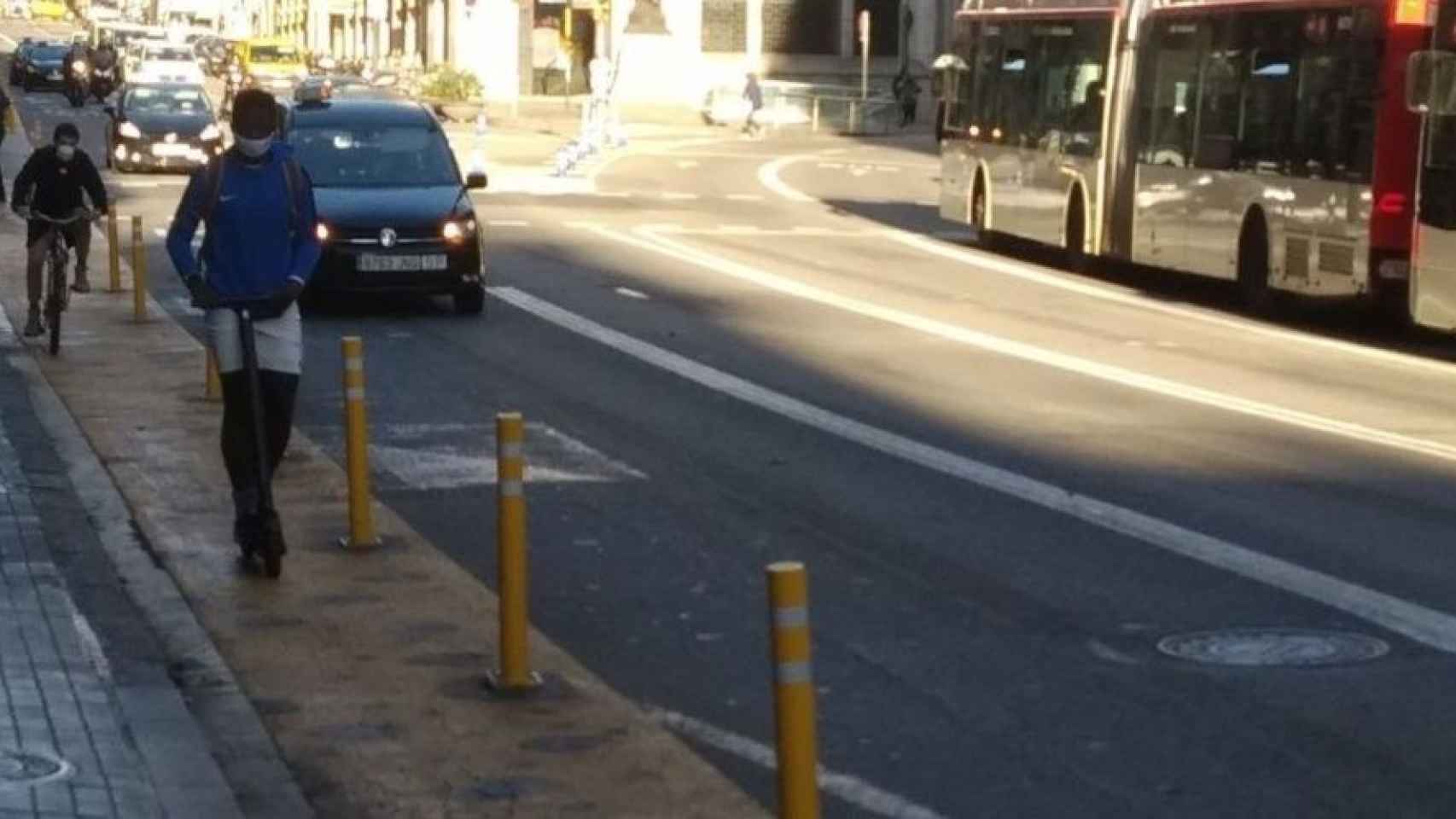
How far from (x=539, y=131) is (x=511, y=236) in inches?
1604

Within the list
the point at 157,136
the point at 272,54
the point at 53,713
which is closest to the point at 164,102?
the point at 157,136

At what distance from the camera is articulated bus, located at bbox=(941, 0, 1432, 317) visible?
2492cm

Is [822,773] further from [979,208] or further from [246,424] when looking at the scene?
[979,208]

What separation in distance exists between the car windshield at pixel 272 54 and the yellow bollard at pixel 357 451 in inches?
2763

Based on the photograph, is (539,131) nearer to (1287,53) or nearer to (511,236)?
(511,236)

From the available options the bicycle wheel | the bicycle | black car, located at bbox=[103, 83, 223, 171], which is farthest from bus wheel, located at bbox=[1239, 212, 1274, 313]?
black car, located at bbox=[103, 83, 223, 171]

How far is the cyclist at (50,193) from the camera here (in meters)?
22.2

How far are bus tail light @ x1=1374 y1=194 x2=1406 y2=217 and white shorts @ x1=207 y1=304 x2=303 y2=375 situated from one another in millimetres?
13965

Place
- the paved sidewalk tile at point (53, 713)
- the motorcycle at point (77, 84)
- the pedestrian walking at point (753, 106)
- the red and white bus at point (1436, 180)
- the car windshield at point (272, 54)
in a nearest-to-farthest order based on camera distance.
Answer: the paved sidewalk tile at point (53, 713) → the red and white bus at point (1436, 180) → the pedestrian walking at point (753, 106) → the motorcycle at point (77, 84) → the car windshield at point (272, 54)

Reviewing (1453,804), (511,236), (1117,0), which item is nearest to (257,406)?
(1453,804)

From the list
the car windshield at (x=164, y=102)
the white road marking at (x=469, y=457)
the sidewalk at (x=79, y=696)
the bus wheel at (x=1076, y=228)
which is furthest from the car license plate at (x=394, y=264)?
the car windshield at (x=164, y=102)

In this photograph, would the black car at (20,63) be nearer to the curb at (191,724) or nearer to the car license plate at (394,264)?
the car license plate at (394,264)

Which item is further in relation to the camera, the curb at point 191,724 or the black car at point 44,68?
the black car at point 44,68

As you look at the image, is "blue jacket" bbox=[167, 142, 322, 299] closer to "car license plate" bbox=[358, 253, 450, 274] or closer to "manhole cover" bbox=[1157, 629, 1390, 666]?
"manhole cover" bbox=[1157, 629, 1390, 666]
